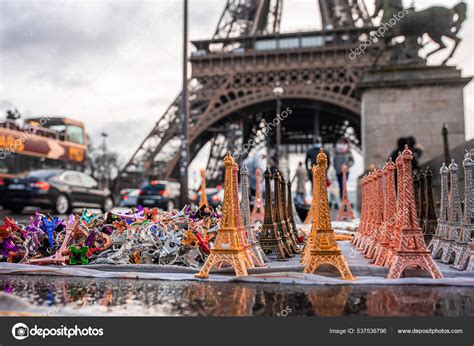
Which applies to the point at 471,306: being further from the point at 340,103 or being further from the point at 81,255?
the point at 340,103

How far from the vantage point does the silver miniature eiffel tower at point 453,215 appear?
15.3 feet

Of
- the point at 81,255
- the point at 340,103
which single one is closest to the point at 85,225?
the point at 81,255

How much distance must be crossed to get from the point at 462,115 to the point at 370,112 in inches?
102

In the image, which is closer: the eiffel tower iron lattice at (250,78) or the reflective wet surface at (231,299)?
the reflective wet surface at (231,299)

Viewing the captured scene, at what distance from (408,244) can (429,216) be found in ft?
8.36

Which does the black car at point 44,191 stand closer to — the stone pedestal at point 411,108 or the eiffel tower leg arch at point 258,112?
the stone pedestal at point 411,108

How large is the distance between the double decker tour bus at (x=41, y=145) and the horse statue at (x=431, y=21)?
38.2ft

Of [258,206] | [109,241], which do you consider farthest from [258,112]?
[109,241]

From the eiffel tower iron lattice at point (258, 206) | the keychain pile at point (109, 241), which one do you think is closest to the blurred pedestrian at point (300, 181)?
the eiffel tower iron lattice at point (258, 206)

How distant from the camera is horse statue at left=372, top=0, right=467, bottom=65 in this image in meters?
14.8

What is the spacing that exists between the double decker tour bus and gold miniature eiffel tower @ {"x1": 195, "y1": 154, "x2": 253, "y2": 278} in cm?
1395

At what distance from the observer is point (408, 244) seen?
410cm

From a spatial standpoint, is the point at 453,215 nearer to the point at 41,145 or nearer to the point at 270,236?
the point at 270,236

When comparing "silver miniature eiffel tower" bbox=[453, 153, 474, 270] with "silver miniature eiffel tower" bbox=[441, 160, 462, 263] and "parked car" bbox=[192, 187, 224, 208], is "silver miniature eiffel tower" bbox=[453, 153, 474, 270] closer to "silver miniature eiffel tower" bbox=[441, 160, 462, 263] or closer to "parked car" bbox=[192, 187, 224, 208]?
"silver miniature eiffel tower" bbox=[441, 160, 462, 263]
